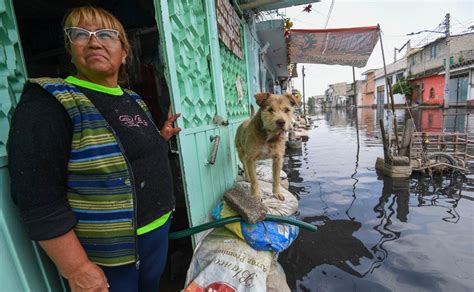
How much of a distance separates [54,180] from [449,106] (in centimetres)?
3795

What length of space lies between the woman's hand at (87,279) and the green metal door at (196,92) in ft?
3.97

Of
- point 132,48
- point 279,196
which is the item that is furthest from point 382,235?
point 132,48

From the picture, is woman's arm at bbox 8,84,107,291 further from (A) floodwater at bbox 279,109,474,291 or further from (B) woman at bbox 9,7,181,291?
(A) floodwater at bbox 279,109,474,291

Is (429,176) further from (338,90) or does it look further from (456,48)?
(338,90)

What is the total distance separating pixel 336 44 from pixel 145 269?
7673 mm

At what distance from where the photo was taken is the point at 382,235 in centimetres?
433

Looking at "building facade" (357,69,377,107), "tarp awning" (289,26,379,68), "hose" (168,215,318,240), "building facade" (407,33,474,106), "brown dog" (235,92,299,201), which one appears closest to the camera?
"hose" (168,215,318,240)

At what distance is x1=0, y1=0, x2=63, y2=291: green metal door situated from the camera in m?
1.15

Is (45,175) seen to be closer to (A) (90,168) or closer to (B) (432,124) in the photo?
(A) (90,168)

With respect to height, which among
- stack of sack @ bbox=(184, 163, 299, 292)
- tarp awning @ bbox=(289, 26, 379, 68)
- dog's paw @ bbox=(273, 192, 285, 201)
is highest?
tarp awning @ bbox=(289, 26, 379, 68)

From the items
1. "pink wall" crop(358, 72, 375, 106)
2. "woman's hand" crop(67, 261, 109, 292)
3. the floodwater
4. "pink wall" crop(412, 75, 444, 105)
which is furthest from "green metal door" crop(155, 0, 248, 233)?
"pink wall" crop(358, 72, 375, 106)

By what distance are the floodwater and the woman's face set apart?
3301 mm

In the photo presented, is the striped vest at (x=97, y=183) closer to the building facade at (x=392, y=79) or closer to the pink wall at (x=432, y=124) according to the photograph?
the pink wall at (x=432, y=124)

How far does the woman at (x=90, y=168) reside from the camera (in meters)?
0.98
